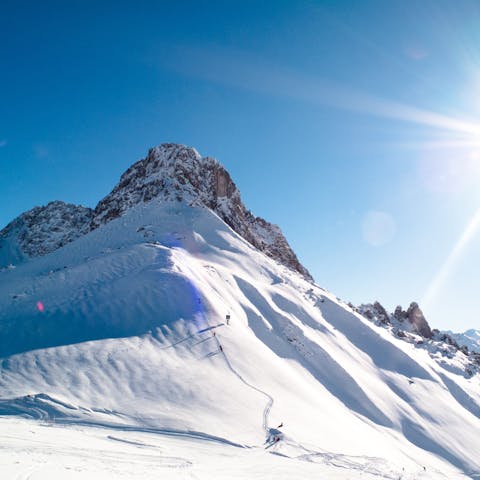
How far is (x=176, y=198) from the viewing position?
52156 millimetres

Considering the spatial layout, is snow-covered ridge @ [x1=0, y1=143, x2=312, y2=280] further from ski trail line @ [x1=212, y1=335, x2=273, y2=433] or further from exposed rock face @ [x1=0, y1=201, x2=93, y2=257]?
ski trail line @ [x1=212, y1=335, x2=273, y2=433]

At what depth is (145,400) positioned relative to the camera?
1461 centimetres

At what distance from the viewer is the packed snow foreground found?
11.3 meters

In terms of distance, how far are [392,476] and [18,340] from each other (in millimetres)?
18029

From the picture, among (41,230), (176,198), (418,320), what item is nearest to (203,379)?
(176,198)

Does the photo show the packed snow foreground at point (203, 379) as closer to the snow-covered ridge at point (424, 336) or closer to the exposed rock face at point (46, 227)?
the snow-covered ridge at point (424, 336)

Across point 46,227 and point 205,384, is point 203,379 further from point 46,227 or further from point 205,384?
point 46,227

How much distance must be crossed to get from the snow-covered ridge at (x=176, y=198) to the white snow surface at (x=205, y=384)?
68.8 ft

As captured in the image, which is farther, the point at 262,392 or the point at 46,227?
the point at 46,227

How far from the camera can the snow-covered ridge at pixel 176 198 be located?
191ft

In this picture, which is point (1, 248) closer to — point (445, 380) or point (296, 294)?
point (296, 294)

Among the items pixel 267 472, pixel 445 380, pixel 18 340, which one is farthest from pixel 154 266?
pixel 445 380

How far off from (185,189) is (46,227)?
52.6 meters

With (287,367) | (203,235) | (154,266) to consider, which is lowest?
(287,367)
